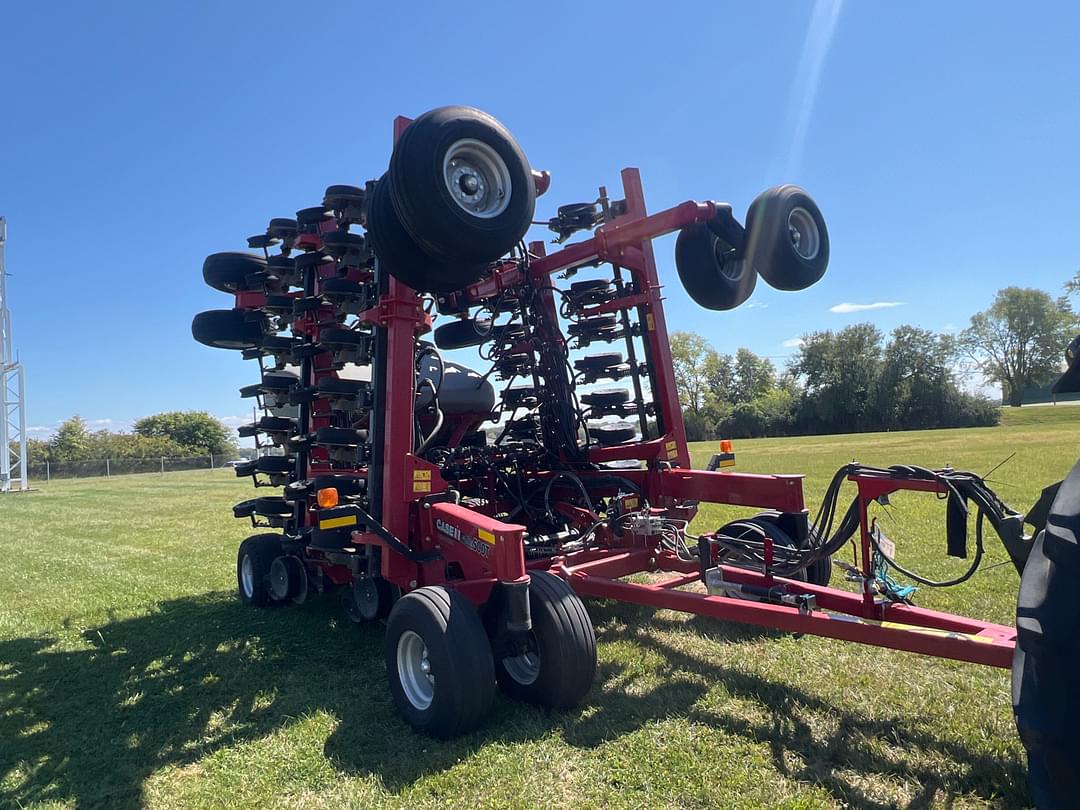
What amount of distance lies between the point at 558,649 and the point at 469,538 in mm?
795

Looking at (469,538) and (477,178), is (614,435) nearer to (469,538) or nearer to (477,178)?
(469,538)

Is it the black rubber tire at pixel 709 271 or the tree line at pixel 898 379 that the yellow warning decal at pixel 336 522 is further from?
the tree line at pixel 898 379

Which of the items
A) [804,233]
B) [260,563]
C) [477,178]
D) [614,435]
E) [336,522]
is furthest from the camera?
[260,563]

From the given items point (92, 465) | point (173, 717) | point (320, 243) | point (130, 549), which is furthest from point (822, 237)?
point (92, 465)

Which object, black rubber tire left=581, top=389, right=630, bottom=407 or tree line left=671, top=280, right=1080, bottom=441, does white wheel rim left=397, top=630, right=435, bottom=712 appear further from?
tree line left=671, top=280, right=1080, bottom=441

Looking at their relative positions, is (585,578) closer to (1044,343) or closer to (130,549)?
(130,549)

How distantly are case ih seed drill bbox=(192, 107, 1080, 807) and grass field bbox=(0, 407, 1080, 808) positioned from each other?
33 centimetres

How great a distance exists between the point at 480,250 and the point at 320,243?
2.42 m

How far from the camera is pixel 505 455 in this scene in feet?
19.4

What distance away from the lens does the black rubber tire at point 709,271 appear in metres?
5.56

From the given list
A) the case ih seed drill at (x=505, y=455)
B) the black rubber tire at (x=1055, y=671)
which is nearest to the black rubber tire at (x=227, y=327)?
the case ih seed drill at (x=505, y=455)

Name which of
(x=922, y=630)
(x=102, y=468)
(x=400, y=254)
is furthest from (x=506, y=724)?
(x=102, y=468)

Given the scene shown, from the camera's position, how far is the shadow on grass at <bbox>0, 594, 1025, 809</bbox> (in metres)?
3.19

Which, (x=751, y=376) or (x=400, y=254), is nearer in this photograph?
(x=400, y=254)
